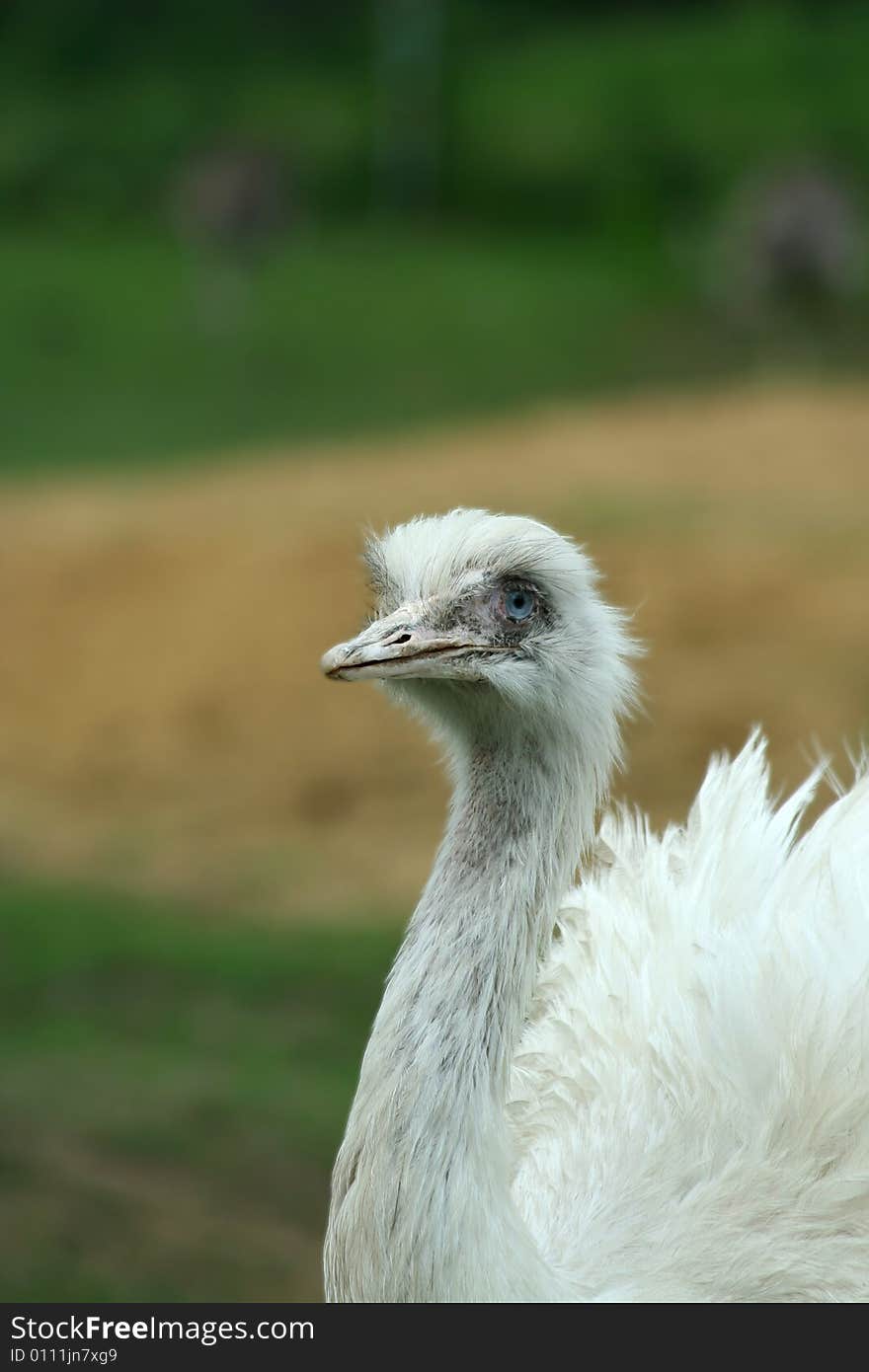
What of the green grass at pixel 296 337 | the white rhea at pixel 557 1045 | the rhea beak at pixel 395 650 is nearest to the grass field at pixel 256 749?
the green grass at pixel 296 337

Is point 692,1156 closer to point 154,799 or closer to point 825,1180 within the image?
point 825,1180

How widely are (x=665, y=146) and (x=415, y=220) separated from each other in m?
1.91

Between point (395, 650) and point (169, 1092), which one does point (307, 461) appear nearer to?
point (169, 1092)

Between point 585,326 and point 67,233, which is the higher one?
point 67,233

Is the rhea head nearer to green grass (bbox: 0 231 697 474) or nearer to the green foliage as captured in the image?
green grass (bbox: 0 231 697 474)

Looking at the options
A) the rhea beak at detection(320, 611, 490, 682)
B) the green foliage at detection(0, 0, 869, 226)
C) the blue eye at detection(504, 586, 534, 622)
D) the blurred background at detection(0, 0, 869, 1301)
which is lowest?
the rhea beak at detection(320, 611, 490, 682)

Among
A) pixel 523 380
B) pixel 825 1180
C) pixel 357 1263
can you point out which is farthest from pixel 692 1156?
pixel 523 380

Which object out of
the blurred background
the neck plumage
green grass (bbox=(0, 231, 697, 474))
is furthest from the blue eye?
green grass (bbox=(0, 231, 697, 474))

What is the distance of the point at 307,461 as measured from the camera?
11375 mm

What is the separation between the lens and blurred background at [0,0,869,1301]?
5.25 m

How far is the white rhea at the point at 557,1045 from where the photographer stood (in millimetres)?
2375

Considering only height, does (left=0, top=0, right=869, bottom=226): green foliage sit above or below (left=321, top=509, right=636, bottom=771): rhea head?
above

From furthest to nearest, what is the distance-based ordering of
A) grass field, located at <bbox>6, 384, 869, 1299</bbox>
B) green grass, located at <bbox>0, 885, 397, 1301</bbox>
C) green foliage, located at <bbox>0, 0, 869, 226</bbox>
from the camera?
green foliage, located at <bbox>0, 0, 869, 226</bbox>
grass field, located at <bbox>6, 384, 869, 1299</bbox>
green grass, located at <bbox>0, 885, 397, 1301</bbox>

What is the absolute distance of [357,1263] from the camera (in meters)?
2.40
